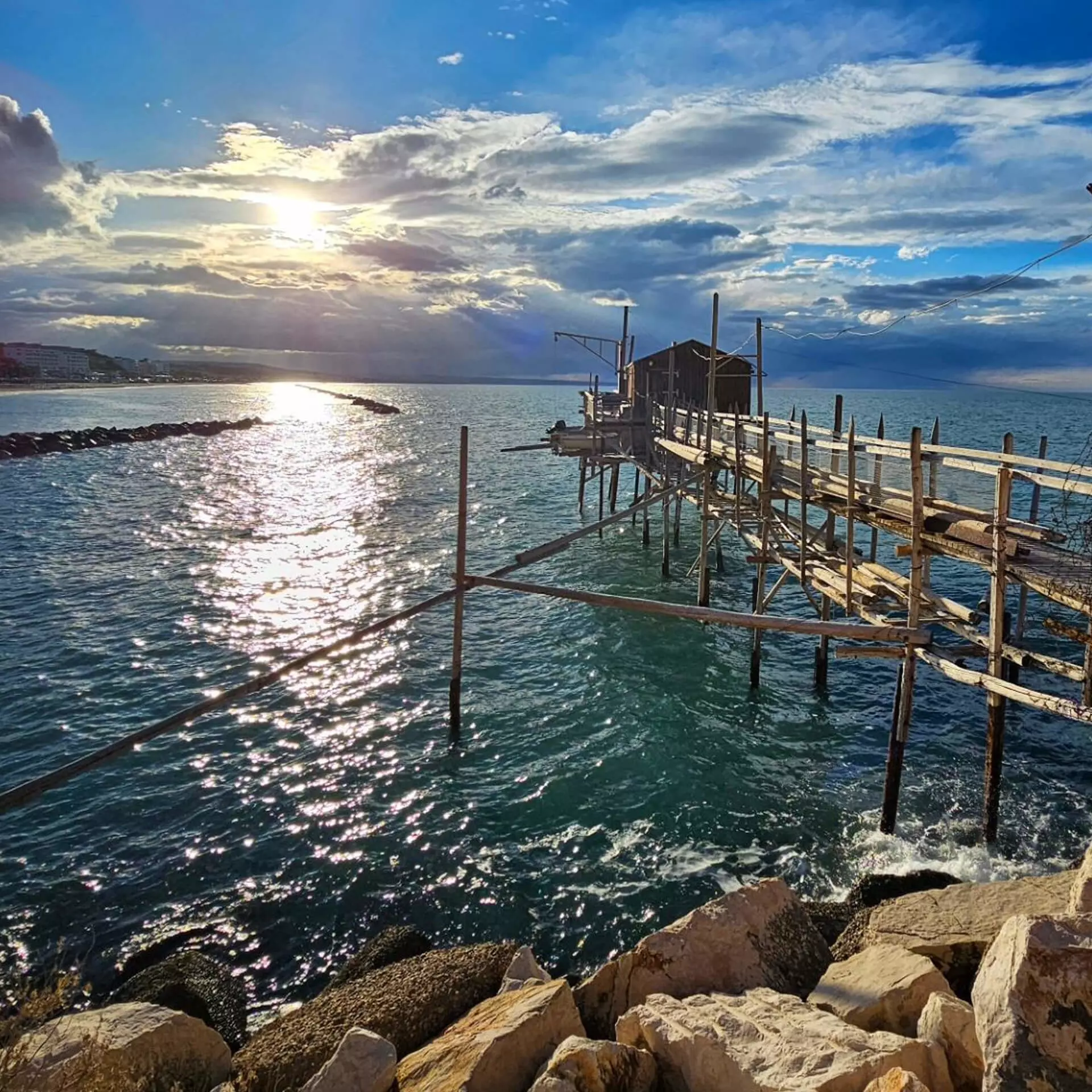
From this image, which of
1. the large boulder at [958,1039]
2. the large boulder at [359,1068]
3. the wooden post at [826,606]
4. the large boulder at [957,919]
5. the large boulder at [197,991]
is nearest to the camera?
the large boulder at [958,1039]

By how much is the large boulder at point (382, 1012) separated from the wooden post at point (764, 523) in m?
9.91

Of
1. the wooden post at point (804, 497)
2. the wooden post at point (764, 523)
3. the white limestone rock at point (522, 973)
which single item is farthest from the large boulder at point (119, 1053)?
the wooden post at point (764, 523)

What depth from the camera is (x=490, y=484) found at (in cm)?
4953

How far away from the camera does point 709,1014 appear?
5770 millimetres

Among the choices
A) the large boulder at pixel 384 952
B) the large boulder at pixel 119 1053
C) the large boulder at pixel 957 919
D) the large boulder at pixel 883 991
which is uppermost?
the large boulder at pixel 883 991

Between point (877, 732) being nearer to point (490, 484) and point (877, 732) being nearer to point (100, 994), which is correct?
point (100, 994)

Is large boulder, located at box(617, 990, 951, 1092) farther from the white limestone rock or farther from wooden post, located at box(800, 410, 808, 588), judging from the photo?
wooden post, located at box(800, 410, 808, 588)

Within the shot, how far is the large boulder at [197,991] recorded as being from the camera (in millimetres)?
7988

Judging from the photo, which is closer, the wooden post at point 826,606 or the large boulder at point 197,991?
the large boulder at point 197,991

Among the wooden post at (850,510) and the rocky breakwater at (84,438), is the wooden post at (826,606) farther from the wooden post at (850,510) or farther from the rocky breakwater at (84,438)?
the rocky breakwater at (84,438)

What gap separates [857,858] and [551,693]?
744 centimetres

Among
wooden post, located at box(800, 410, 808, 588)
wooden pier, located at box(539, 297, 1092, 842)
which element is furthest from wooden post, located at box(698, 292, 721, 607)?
wooden post, located at box(800, 410, 808, 588)

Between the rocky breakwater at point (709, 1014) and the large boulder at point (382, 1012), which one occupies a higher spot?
the rocky breakwater at point (709, 1014)

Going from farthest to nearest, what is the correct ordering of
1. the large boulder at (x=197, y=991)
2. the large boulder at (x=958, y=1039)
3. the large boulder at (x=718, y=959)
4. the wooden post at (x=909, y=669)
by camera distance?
the wooden post at (x=909, y=669) → the large boulder at (x=197, y=991) → the large boulder at (x=718, y=959) → the large boulder at (x=958, y=1039)
